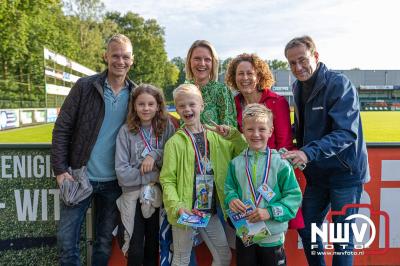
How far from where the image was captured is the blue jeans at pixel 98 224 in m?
3.44

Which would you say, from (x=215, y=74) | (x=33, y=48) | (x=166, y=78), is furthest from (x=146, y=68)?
(x=215, y=74)

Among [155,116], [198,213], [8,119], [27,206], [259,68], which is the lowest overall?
[27,206]

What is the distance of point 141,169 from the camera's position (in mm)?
3260

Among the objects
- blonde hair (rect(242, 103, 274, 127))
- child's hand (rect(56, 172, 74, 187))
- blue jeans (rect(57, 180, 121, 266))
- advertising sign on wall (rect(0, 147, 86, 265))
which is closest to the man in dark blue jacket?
blonde hair (rect(242, 103, 274, 127))

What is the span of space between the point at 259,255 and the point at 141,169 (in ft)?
3.83

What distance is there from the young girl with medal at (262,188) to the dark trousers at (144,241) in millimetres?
760

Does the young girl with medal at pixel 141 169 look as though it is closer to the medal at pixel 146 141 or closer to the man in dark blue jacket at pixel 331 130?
the medal at pixel 146 141

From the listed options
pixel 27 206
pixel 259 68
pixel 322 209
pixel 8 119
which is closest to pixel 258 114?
pixel 259 68

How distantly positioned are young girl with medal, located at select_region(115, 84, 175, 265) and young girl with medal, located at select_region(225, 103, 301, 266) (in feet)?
2.19

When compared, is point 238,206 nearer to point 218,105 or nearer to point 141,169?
point 141,169

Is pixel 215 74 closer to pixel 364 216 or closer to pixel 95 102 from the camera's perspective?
pixel 95 102

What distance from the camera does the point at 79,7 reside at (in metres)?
56.2

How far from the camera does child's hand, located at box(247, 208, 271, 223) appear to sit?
2.93 meters

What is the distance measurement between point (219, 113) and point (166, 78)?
240 feet
